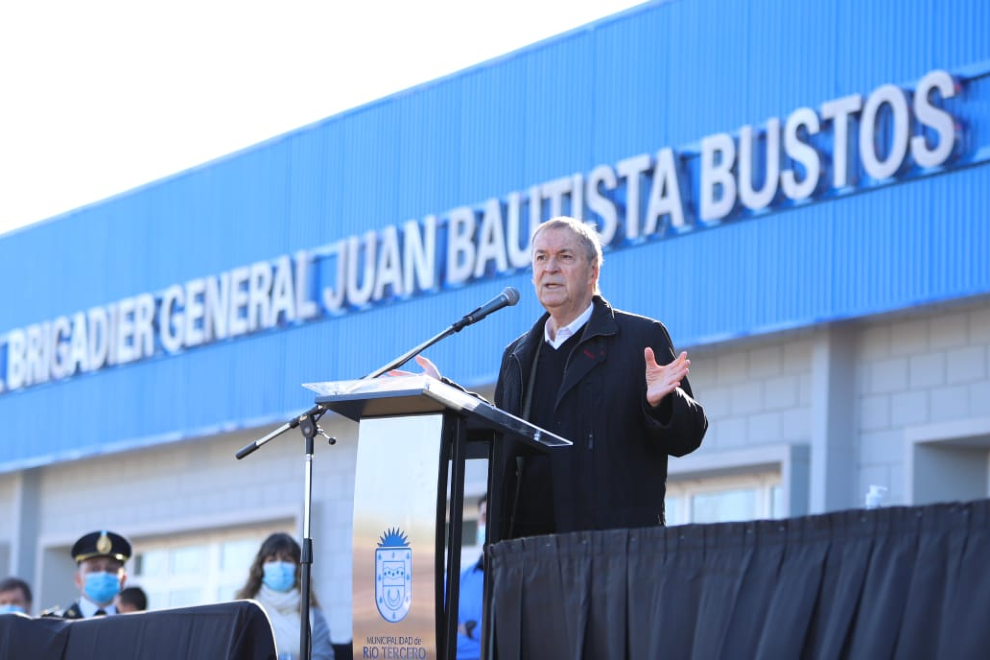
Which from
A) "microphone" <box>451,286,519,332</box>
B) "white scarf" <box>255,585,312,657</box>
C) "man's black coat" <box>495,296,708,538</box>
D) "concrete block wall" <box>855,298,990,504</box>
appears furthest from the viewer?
"concrete block wall" <box>855,298,990,504</box>

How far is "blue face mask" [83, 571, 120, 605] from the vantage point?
9.07m

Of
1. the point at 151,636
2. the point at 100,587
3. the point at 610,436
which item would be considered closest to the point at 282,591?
the point at 100,587

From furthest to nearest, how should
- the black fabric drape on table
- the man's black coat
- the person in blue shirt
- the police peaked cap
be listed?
the police peaked cap
the person in blue shirt
the black fabric drape on table
the man's black coat

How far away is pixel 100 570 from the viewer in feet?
29.9

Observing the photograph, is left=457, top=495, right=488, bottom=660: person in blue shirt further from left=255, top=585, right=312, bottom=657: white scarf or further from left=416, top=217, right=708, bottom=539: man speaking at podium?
left=416, top=217, right=708, bottom=539: man speaking at podium

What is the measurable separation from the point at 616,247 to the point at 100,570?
4453mm

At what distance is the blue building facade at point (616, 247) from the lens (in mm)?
9906

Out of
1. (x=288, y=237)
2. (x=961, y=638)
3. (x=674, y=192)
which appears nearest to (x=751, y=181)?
(x=674, y=192)

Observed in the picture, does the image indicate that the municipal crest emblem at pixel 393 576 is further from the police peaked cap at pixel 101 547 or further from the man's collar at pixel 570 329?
the police peaked cap at pixel 101 547

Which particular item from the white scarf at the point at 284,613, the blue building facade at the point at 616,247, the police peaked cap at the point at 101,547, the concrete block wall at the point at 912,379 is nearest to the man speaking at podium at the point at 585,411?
the white scarf at the point at 284,613

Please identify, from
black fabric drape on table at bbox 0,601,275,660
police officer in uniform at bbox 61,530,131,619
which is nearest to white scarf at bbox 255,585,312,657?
police officer in uniform at bbox 61,530,131,619

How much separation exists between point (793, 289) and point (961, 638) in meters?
7.31

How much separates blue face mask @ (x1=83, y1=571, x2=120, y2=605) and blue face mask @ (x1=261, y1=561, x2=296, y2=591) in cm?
129

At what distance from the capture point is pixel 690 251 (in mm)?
11266
